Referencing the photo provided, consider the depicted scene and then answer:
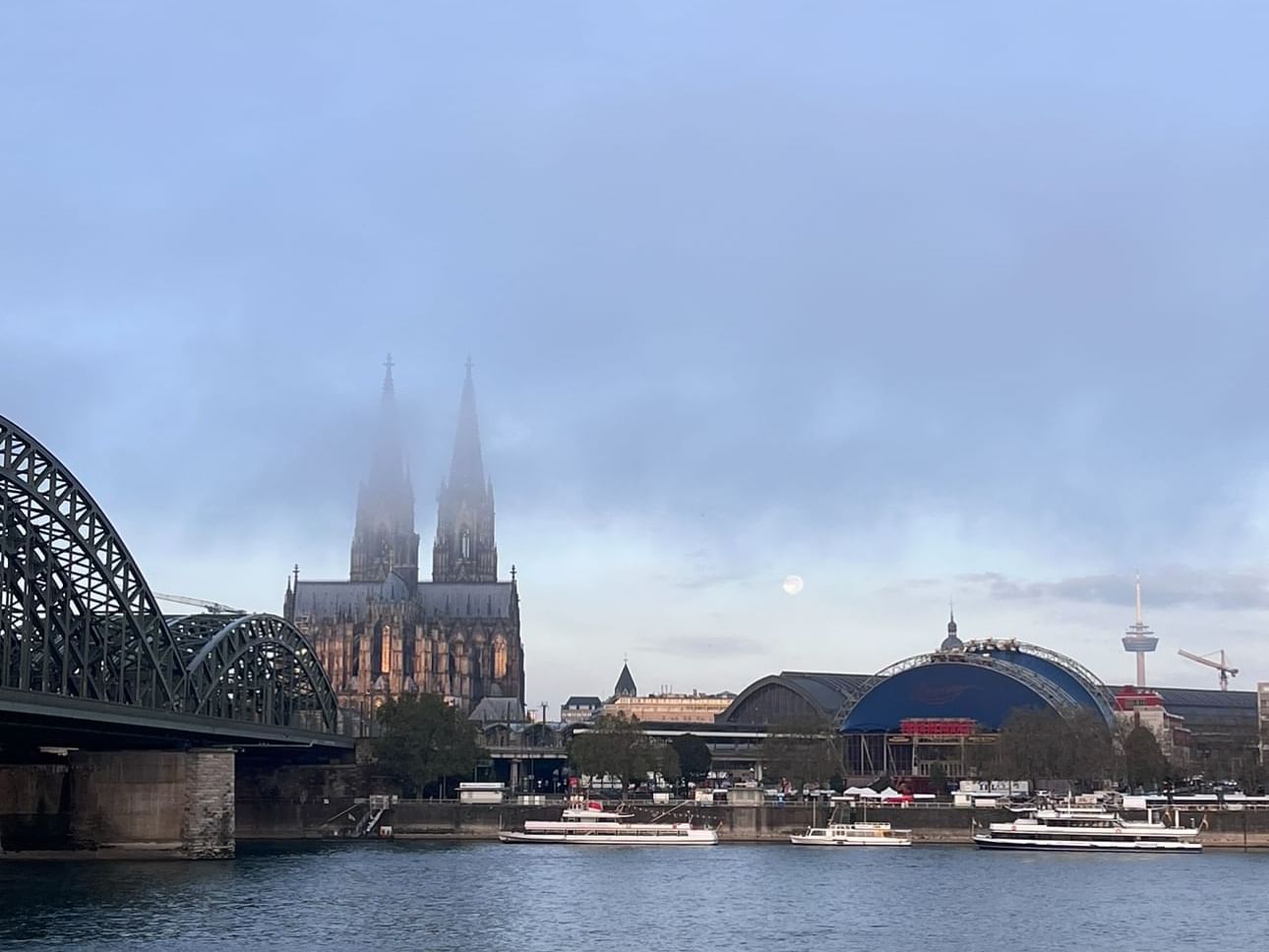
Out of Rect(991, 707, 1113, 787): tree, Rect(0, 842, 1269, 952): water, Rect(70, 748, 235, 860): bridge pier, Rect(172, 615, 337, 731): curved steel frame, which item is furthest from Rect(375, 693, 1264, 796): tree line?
Rect(70, 748, 235, 860): bridge pier

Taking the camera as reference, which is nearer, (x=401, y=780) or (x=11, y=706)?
(x=11, y=706)

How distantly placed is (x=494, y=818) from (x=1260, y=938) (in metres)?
98.7

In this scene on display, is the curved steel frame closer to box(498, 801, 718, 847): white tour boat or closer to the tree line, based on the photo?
the tree line

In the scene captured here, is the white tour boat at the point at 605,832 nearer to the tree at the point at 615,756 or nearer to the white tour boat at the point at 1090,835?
the tree at the point at 615,756

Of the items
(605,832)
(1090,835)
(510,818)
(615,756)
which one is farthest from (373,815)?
(1090,835)

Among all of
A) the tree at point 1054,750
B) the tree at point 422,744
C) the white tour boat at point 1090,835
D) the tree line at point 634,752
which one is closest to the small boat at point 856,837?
the white tour boat at point 1090,835

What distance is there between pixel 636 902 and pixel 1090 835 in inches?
2415

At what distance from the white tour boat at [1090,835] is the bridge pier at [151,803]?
64.8 meters

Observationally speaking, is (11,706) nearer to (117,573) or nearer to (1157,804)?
(117,573)

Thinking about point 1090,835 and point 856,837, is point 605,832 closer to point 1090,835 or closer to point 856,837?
point 856,837

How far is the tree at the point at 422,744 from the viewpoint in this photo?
593ft

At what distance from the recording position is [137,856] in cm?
12925

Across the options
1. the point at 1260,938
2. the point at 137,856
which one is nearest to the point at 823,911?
the point at 1260,938

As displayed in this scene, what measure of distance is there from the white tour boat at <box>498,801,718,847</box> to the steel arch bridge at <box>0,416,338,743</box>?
74.3 ft
